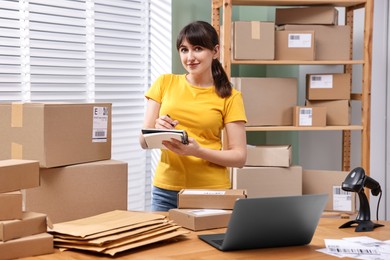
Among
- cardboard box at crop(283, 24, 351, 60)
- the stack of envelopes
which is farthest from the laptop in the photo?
cardboard box at crop(283, 24, 351, 60)

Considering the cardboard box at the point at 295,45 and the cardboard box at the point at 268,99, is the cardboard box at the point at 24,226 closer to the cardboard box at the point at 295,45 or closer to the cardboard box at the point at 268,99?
the cardboard box at the point at 268,99

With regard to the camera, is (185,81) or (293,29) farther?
(293,29)

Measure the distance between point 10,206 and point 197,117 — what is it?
110 cm

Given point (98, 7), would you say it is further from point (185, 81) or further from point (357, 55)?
point (357, 55)

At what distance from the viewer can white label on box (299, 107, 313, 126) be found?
334 cm

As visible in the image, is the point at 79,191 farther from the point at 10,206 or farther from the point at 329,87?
the point at 329,87

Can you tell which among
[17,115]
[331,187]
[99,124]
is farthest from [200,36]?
[331,187]

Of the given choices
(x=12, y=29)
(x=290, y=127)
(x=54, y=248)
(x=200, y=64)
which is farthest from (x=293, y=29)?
(x=54, y=248)

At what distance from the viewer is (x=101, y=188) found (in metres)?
1.98

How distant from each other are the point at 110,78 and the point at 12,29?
695mm

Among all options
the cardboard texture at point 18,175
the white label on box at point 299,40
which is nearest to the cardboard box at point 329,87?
the white label on box at point 299,40

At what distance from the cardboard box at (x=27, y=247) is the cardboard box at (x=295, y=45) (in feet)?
6.91

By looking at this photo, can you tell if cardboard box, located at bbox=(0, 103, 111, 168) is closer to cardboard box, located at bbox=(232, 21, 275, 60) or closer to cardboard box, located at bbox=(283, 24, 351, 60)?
cardboard box, located at bbox=(232, 21, 275, 60)

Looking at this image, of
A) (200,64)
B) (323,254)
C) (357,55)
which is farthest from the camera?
(357,55)
